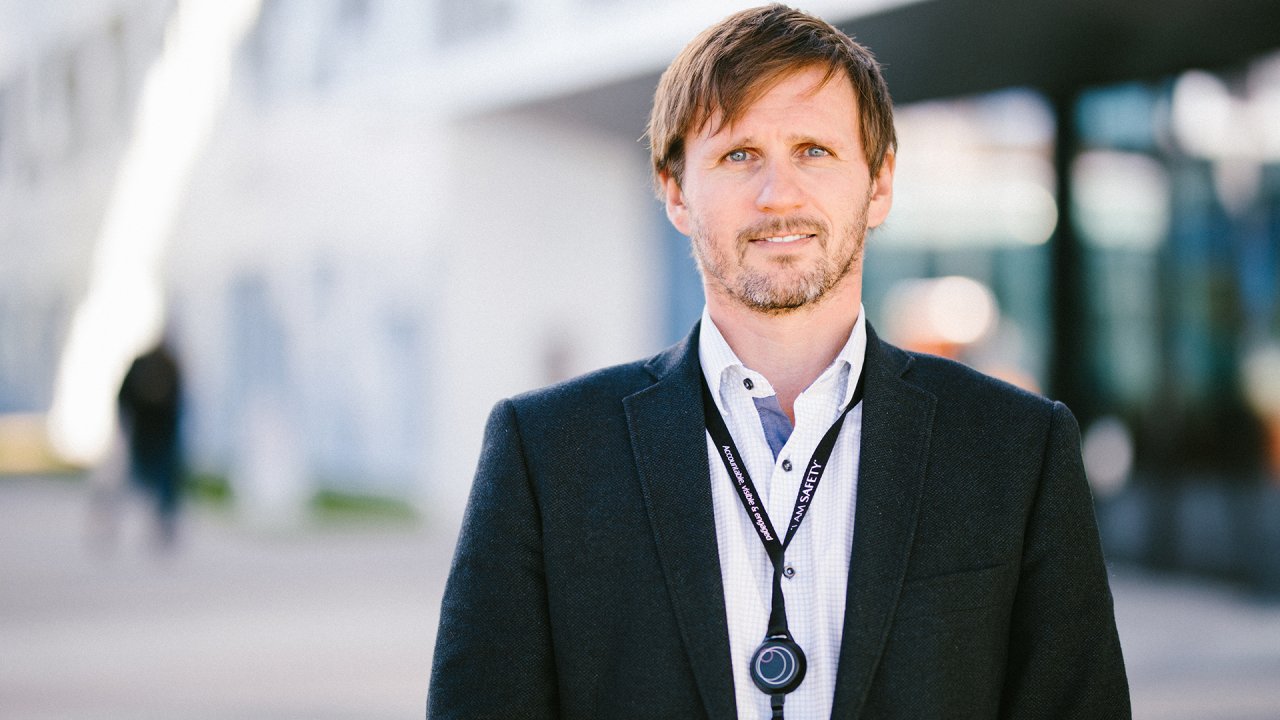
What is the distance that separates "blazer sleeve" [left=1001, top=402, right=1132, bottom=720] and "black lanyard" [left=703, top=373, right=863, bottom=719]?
1.09 ft

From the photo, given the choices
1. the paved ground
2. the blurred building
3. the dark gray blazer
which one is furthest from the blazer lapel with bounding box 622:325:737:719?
the blurred building

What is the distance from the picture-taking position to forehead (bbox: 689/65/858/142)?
2.06m

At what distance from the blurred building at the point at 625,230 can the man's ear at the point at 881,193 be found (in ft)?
20.0

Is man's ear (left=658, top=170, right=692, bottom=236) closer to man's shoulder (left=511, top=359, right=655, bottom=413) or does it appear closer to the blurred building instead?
man's shoulder (left=511, top=359, right=655, bottom=413)

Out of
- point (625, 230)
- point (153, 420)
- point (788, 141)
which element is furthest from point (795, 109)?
point (625, 230)

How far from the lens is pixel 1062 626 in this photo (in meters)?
1.96

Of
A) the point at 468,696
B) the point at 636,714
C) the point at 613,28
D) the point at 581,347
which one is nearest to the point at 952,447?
the point at 636,714

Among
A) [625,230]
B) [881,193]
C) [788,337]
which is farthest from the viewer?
[625,230]

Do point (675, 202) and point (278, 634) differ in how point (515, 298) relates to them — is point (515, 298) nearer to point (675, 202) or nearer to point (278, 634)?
point (278, 634)

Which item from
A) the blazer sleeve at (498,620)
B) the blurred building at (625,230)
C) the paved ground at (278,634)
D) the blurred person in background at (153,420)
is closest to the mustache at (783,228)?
the blazer sleeve at (498,620)

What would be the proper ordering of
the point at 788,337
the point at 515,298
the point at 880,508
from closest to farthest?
the point at 880,508
the point at 788,337
the point at 515,298

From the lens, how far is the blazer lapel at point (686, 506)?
1.90 m

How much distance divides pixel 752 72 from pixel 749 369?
0.47 metres

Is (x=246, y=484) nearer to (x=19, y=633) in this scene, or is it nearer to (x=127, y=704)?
(x=19, y=633)
